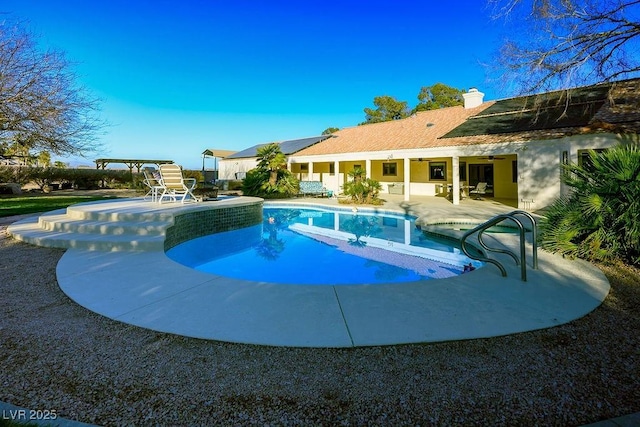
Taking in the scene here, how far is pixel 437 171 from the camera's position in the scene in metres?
22.3

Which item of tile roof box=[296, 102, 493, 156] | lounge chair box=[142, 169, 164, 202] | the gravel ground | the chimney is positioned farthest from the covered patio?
the gravel ground

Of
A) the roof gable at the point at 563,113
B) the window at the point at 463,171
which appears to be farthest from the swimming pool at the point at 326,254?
the window at the point at 463,171

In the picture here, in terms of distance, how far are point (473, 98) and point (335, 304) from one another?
2191 centimetres

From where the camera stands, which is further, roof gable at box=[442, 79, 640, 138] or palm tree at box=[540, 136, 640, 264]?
roof gable at box=[442, 79, 640, 138]

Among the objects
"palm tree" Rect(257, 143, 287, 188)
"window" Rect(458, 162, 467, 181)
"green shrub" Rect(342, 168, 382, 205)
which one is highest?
"palm tree" Rect(257, 143, 287, 188)

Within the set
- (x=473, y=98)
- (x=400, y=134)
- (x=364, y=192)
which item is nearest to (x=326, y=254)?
(x=364, y=192)

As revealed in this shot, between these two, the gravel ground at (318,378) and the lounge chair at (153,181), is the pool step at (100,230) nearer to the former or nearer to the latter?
the lounge chair at (153,181)

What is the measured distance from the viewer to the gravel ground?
224cm

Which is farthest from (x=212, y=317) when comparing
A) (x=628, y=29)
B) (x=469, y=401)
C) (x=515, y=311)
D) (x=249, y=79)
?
(x=249, y=79)

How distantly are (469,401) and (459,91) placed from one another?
45.7 m

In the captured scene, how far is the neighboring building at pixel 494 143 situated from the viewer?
1336 cm

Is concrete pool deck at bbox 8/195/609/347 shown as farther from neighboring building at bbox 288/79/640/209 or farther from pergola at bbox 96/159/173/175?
pergola at bbox 96/159/173/175

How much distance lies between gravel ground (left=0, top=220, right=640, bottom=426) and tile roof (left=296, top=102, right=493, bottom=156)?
15983mm

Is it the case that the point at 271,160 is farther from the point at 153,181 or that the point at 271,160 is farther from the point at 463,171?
the point at 463,171
